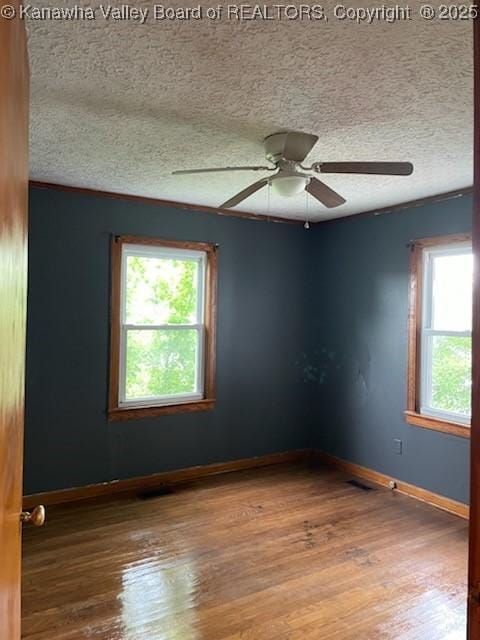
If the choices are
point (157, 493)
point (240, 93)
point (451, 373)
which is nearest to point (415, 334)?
point (451, 373)

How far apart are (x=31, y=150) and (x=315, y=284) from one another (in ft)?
10.2

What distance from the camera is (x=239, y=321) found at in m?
4.67

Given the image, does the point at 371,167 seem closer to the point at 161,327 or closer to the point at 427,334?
the point at 427,334

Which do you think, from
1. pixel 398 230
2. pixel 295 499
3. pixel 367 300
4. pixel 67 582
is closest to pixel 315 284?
pixel 367 300

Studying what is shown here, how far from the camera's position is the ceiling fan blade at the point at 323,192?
267 cm

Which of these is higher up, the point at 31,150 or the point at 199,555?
the point at 31,150

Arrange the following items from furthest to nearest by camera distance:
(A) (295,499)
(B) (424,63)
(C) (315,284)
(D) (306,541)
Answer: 1. (C) (315,284)
2. (A) (295,499)
3. (D) (306,541)
4. (B) (424,63)

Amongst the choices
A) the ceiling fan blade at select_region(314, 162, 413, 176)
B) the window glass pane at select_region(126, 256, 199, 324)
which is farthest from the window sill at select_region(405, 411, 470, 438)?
the ceiling fan blade at select_region(314, 162, 413, 176)

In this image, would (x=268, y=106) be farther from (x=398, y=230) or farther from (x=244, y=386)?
(x=244, y=386)

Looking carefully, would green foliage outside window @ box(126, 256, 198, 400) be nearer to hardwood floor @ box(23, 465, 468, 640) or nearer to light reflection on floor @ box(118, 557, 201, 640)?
hardwood floor @ box(23, 465, 468, 640)

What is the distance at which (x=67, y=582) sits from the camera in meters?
2.66

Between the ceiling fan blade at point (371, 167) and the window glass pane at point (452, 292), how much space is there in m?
1.79

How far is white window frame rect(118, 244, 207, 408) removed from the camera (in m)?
4.07

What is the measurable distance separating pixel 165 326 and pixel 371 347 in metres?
1.95
